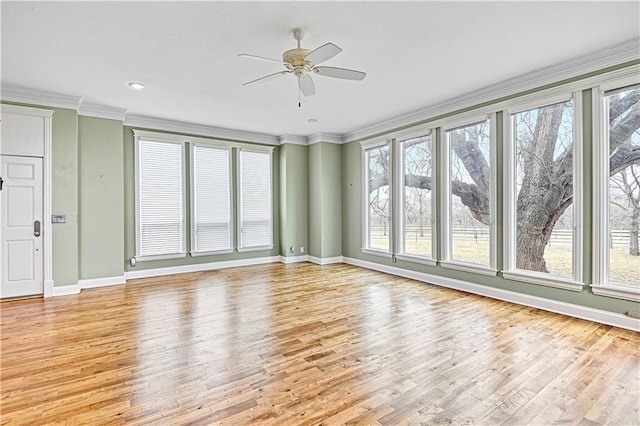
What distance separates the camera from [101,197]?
523cm

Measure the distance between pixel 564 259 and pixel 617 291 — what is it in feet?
1.89

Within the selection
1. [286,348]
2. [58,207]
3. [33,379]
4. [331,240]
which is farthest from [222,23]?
[331,240]

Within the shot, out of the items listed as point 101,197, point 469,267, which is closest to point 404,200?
point 469,267

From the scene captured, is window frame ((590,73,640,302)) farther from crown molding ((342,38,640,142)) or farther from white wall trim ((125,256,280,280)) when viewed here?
white wall trim ((125,256,280,280))

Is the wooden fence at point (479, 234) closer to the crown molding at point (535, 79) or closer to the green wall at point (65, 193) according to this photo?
the crown molding at point (535, 79)

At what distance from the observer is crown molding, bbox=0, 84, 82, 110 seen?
14.1 feet

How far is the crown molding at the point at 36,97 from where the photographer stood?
4285 mm

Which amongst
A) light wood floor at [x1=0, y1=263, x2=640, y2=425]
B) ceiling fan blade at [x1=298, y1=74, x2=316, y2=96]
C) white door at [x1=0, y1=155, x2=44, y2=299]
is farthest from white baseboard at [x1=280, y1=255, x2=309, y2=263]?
ceiling fan blade at [x1=298, y1=74, x2=316, y2=96]

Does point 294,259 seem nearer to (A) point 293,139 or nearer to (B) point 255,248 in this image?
(B) point 255,248

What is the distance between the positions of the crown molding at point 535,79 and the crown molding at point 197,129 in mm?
2833

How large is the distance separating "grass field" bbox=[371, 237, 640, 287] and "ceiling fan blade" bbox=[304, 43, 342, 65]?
345 cm

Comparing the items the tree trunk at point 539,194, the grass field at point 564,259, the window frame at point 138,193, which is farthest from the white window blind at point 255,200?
the tree trunk at point 539,194

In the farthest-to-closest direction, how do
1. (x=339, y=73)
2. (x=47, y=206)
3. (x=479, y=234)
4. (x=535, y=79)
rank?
1. (x=479, y=234)
2. (x=47, y=206)
3. (x=535, y=79)
4. (x=339, y=73)

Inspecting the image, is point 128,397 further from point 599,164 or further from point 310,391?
point 599,164
